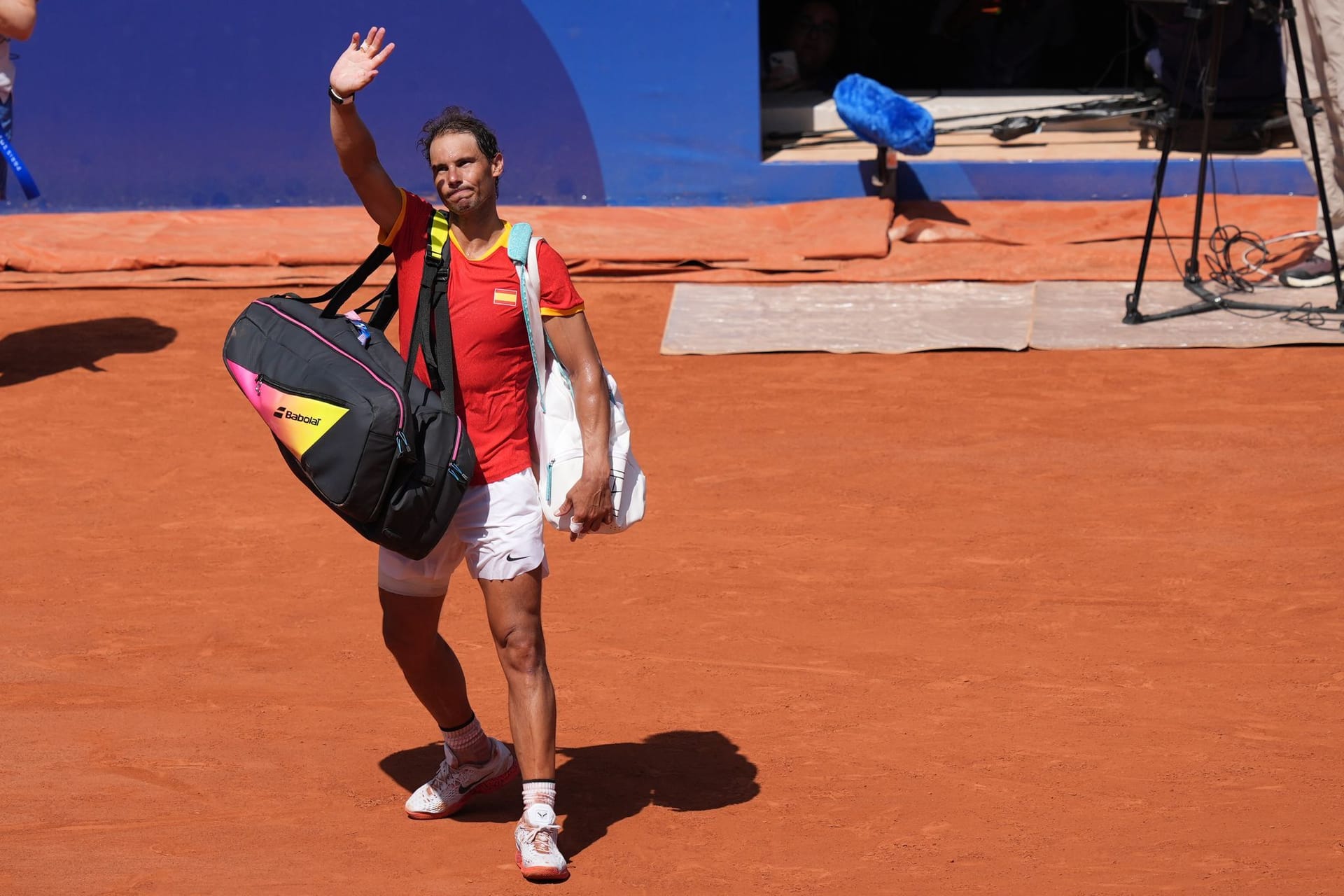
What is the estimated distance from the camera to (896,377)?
8648mm

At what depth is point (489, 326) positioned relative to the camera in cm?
405

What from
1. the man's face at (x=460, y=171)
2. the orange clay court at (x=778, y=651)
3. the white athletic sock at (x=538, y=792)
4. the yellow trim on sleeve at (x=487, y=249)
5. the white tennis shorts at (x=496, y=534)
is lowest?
the orange clay court at (x=778, y=651)

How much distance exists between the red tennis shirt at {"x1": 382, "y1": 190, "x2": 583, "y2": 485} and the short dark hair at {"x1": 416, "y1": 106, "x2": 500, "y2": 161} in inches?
7.0

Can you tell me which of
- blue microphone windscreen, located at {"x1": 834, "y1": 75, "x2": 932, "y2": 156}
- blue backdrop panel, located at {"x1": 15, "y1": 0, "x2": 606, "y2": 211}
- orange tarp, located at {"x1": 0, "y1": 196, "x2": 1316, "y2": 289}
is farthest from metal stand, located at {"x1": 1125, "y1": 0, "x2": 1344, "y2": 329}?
blue backdrop panel, located at {"x1": 15, "y1": 0, "x2": 606, "y2": 211}

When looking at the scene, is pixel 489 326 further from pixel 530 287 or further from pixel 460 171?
pixel 460 171

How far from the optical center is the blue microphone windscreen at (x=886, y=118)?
10.9 meters

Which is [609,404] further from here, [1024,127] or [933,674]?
[1024,127]

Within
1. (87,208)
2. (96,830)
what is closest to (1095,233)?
(87,208)

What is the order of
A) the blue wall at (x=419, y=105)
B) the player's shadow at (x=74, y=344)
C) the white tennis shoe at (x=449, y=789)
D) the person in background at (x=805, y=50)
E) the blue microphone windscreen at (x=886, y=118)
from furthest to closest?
the person in background at (x=805, y=50) → the blue wall at (x=419, y=105) → the blue microphone windscreen at (x=886, y=118) → the player's shadow at (x=74, y=344) → the white tennis shoe at (x=449, y=789)

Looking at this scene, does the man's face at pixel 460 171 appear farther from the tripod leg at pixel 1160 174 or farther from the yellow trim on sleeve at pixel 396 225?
the tripod leg at pixel 1160 174

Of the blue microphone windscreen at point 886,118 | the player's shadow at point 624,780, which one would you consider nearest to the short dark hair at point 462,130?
the player's shadow at point 624,780

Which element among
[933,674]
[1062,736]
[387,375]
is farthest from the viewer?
[933,674]

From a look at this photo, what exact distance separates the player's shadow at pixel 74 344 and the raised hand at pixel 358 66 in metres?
5.57

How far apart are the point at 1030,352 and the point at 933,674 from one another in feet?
13.1
